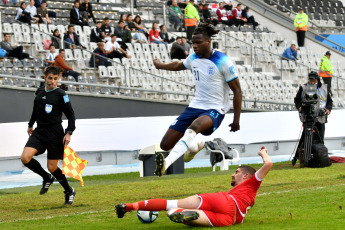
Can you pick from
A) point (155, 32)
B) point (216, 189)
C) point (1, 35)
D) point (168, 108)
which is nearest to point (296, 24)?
point (155, 32)

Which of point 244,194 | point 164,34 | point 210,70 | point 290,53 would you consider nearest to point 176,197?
point 210,70

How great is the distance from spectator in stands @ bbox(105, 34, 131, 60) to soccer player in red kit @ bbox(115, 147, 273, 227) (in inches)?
651

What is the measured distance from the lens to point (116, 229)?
8.25 metres

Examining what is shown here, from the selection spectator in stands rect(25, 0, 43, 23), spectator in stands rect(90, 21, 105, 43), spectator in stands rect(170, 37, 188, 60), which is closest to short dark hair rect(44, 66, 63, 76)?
spectator in stands rect(170, 37, 188, 60)

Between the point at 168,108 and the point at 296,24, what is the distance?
11.0m

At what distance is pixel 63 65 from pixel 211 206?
48.1 ft

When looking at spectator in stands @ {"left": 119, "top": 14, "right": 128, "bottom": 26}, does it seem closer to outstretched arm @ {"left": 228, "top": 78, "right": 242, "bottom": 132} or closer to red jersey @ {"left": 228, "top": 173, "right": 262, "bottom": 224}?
outstretched arm @ {"left": 228, "top": 78, "right": 242, "bottom": 132}

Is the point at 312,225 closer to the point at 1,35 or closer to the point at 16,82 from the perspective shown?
the point at 16,82

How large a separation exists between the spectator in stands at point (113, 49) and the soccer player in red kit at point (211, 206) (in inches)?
651

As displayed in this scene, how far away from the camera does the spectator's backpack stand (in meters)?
16.3

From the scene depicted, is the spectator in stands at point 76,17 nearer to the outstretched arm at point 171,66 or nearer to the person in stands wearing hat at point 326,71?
the person in stands wearing hat at point 326,71

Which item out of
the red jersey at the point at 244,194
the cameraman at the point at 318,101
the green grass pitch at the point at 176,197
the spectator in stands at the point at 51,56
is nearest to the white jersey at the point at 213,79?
the green grass pitch at the point at 176,197

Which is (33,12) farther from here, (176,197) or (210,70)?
(210,70)

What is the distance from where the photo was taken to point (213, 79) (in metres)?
10.0
